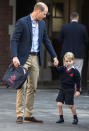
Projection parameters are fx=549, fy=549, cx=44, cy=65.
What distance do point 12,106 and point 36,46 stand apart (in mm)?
2192

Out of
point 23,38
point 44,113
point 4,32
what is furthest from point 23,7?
point 23,38

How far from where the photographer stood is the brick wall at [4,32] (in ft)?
46.8

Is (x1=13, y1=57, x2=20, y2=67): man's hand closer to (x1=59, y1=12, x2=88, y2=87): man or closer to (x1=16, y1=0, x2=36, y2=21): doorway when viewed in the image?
(x1=59, y1=12, x2=88, y2=87): man

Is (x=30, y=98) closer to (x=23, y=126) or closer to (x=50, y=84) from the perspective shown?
(x=23, y=126)

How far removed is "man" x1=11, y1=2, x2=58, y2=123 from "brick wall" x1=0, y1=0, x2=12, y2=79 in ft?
19.7

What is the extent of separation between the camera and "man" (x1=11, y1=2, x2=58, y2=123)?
319 inches

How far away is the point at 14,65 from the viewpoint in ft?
26.2

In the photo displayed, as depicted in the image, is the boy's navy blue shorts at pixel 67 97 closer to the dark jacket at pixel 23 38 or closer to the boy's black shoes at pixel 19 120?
the boy's black shoes at pixel 19 120

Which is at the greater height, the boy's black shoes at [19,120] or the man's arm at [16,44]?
the man's arm at [16,44]

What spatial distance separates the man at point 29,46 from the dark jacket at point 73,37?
11.5 ft

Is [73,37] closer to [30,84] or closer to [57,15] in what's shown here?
[57,15]

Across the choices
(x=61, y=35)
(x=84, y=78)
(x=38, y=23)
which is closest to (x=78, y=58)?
(x=61, y=35)

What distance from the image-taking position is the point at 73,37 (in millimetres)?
11883

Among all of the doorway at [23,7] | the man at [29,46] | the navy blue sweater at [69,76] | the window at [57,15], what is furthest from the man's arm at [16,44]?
the doorway at [23,7]
